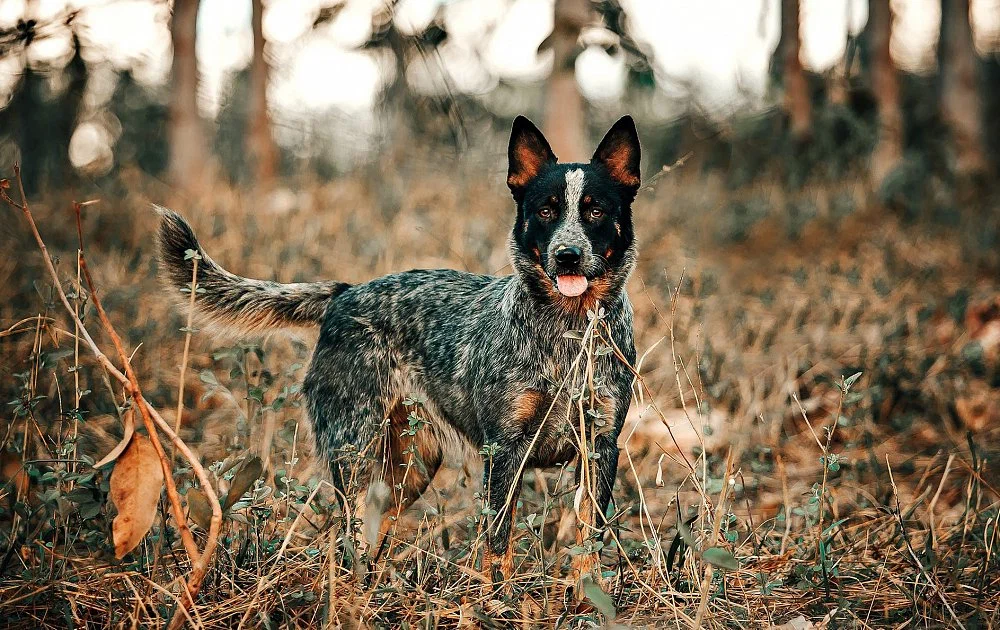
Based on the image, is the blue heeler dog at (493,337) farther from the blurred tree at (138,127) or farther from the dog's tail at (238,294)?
the blurred tree at (138,127)

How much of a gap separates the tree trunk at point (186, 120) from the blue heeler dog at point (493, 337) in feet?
25.2

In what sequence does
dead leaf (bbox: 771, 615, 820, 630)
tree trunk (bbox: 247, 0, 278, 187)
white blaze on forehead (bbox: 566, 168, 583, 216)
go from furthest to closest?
1. tree trunk (bbox: 247, 0, 278, 187)
2. white blaze on forehead (bbox: 566, 168, 583, 216)
3. dead leaf (bbox: 771, 615, 820, 630)

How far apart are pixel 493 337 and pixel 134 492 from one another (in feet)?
6.04

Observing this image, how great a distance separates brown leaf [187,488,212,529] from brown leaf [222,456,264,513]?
0.07 metres

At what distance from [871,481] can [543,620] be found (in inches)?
129

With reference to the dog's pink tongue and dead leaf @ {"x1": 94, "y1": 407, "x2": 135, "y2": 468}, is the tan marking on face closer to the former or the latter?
the dog's pink tongue

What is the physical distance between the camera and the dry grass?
2.96 m

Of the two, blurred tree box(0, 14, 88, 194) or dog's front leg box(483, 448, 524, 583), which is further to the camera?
blurred tree box(0, 14, 88, 194)

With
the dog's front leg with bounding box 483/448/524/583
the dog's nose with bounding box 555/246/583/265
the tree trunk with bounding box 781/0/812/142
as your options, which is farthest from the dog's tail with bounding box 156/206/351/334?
the tree trunk with bounding box 781/0/812/142

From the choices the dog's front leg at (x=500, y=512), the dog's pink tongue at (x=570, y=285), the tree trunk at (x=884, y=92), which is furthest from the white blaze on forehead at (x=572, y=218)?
the tree trunk at (x=884, y=92)

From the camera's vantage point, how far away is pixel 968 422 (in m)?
6.19

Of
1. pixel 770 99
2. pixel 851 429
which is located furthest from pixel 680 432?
pixel 770 99

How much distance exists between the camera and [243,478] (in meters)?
2.57

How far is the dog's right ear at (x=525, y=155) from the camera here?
390cm
